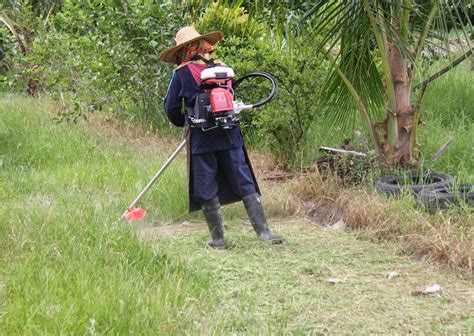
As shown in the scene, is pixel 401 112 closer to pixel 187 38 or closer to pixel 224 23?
pixel 187 38

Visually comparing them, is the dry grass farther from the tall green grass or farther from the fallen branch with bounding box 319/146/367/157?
the tall green grass

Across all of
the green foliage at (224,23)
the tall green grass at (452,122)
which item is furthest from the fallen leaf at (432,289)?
the green foliage at (224,23)

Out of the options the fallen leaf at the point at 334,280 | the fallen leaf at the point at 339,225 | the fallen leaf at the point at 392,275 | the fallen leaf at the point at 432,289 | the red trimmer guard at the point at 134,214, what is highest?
the red trimmer guard at the point at 134,214

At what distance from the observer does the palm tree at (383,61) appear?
5867 millimetres

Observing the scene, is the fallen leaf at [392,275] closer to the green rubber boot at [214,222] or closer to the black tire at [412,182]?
the black tire at [412,182]

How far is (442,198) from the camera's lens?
5477 millimetres

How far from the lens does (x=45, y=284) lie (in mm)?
4027

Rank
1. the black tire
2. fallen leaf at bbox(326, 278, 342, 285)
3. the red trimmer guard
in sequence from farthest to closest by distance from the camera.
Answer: the black tire
the red trimmer guard
fallen leaf at bbox(326, 278, 342, 285)

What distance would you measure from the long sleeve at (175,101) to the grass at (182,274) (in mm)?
853

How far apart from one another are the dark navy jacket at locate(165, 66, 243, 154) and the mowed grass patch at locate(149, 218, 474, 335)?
28.9 inches

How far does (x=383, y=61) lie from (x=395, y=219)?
143cm

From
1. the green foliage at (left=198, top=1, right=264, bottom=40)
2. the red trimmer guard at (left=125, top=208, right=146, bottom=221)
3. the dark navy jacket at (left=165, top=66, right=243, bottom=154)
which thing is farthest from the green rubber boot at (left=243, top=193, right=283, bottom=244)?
the green foliage at (left=198, top=1, right=264, bottom=40)

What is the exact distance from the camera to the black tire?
5.80m

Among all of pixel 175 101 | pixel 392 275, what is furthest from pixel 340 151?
pixel 392 275
